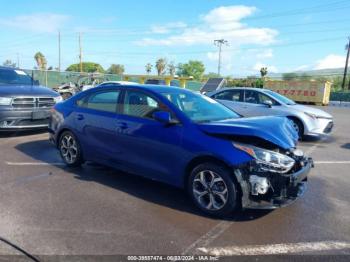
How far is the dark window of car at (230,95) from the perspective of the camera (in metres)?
10.9

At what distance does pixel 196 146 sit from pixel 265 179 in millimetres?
889

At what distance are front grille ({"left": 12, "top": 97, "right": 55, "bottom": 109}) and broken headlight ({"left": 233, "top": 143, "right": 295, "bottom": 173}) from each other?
618 centimetres

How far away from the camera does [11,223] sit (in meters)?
3.89

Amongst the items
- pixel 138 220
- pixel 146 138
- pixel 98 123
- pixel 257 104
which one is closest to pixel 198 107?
pixel 146 138

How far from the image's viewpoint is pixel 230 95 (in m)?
11.1

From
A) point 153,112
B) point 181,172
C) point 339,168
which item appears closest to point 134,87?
point 153,112

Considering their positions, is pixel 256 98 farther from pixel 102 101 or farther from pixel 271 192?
pixel 271 192

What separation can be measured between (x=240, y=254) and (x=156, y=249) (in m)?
0.81

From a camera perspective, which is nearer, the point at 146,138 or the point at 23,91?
the point at 146,138

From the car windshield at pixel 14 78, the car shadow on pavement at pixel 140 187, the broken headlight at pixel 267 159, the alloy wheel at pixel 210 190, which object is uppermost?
the car windshield at pixel 14 78

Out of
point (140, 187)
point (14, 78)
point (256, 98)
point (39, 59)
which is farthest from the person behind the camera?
point (39, 59)

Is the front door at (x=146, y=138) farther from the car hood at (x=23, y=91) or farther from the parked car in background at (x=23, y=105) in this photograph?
the car hood at (x=23, y=91)

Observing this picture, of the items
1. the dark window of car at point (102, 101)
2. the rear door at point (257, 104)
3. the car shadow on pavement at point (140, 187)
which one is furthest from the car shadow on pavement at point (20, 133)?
the rear door at point (257, 104)

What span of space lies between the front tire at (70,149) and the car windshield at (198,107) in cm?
196
